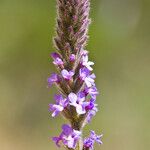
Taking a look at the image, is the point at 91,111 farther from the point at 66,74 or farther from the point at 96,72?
the point at 96,72

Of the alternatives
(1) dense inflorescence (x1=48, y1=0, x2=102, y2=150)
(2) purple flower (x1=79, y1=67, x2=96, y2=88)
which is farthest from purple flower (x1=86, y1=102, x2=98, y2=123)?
(2) purple flower (x1=79, y1=67, x2=96, y2=88)

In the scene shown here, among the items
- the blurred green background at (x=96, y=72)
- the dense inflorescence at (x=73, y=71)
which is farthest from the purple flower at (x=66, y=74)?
the blurred green background at (x=96, y=72)

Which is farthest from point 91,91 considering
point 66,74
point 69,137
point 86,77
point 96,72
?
point 96,72

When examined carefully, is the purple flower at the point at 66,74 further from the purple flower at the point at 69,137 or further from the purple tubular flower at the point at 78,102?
the purple flower at the point at 69,137
